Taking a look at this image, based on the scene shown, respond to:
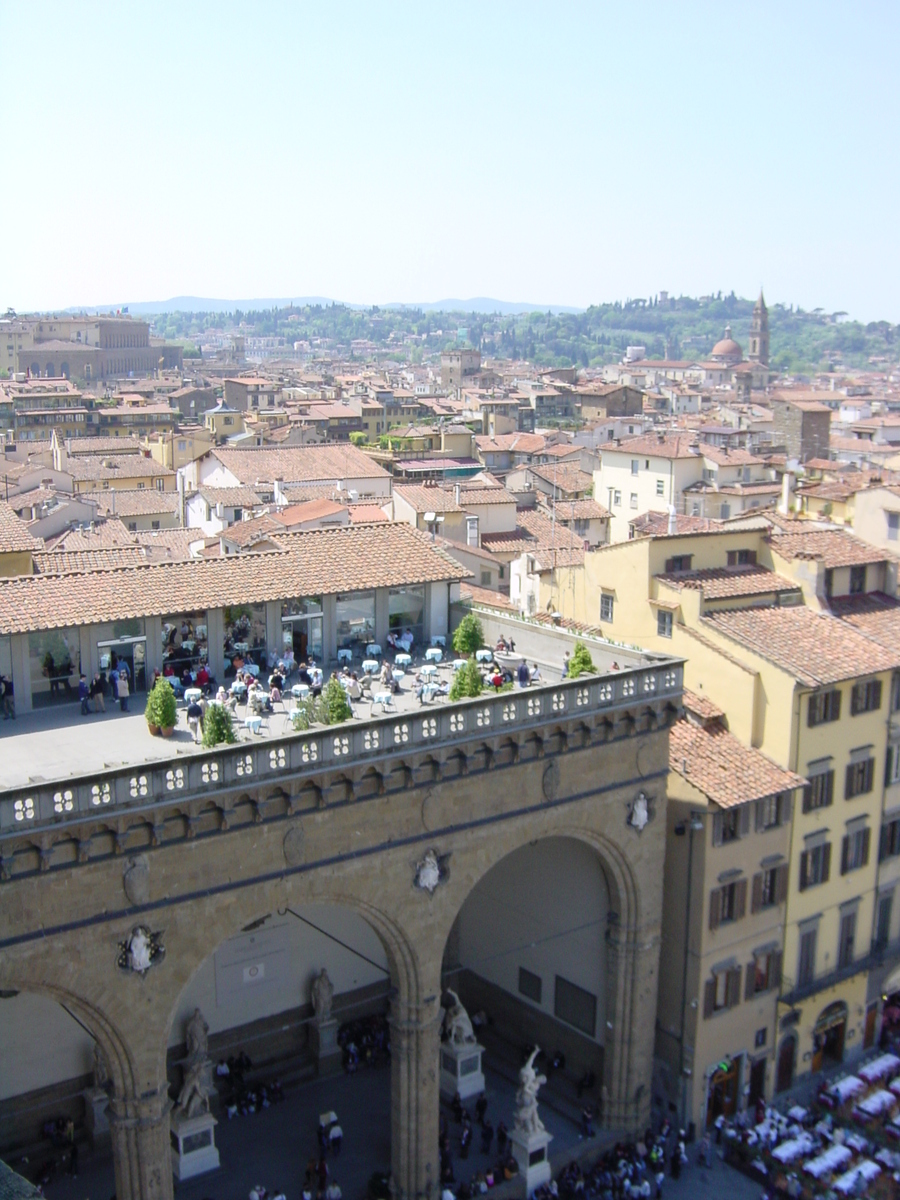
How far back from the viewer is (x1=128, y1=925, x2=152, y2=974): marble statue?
2186 cm

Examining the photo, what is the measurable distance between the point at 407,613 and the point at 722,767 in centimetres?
868

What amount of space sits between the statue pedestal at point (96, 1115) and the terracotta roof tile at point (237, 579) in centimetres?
1051

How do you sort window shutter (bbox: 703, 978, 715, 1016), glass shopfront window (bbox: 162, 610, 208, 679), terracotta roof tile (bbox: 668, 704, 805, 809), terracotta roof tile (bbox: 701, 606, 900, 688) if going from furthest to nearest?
terracotta roof tile (bbox: 701, 606, 900, 688) < window shutter (bbox: 703, 978, 715, 1016) < terracotta roof tile (bbox: 668, 704, 805, 809) < glass shopfront window (bbox: 162, 610, 208, 679)

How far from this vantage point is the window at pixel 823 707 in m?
33.0

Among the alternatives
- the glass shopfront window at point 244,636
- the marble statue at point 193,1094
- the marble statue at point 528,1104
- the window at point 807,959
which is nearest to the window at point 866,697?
the window at point 807,959

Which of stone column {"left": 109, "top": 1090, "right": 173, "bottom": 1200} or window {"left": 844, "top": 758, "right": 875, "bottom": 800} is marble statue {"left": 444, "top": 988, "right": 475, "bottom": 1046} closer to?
stone column {"left": 109, "top": 1090, "right": 173, "bottom": 1200}

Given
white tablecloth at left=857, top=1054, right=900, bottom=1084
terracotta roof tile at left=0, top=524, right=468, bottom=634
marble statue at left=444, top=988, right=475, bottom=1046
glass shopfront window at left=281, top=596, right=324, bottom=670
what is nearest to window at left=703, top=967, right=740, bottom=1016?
white tablecloth at left=857, top=1054, right=900, bottom=1084

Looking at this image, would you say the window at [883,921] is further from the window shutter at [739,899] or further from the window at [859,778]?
the window shutter at [739,899]

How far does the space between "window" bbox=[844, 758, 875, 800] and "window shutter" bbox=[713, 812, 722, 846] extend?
5563 mm

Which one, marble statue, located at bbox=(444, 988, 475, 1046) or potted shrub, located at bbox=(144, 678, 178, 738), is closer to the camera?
potted shrub, located at bbox=(144, 678, 178, 738)

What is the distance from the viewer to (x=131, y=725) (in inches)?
1043

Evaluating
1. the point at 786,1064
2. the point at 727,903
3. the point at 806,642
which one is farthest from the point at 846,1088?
the point at 806,642

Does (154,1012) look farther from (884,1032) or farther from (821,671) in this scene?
(884,1032)

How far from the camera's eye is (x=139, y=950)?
2191 centimetres
